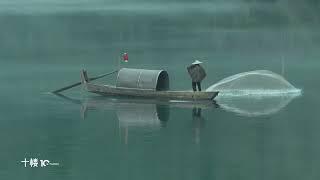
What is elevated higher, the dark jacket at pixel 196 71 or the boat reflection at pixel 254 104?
the dark jacket at pixel 196 71

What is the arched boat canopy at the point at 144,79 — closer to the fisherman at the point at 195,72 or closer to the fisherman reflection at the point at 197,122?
the fisherman at the point at 195,72

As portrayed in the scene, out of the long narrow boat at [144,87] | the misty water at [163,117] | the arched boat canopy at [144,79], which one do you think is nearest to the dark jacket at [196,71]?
the long narrow boat at [144,87]

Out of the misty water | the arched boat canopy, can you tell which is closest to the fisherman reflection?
the misty water

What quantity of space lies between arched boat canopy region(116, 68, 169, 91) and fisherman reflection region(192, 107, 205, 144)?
5.28m

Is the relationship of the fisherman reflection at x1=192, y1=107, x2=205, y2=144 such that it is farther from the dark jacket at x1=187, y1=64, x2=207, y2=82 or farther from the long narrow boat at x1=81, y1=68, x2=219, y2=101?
the dark jacket at x1=187, y1=64, x2=207, y2=82

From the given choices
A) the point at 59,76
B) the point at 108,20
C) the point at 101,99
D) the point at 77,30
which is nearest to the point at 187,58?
the point at 59,76

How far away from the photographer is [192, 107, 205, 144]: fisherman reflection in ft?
163

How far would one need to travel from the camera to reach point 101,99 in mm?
64750

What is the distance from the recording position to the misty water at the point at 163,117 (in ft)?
139

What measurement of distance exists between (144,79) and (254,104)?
7882mm

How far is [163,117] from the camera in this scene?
185 feet

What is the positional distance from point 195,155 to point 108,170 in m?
4.88

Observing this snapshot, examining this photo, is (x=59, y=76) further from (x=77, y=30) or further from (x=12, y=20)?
(x=12, y=20)

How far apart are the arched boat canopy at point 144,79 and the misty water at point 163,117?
147 cm
